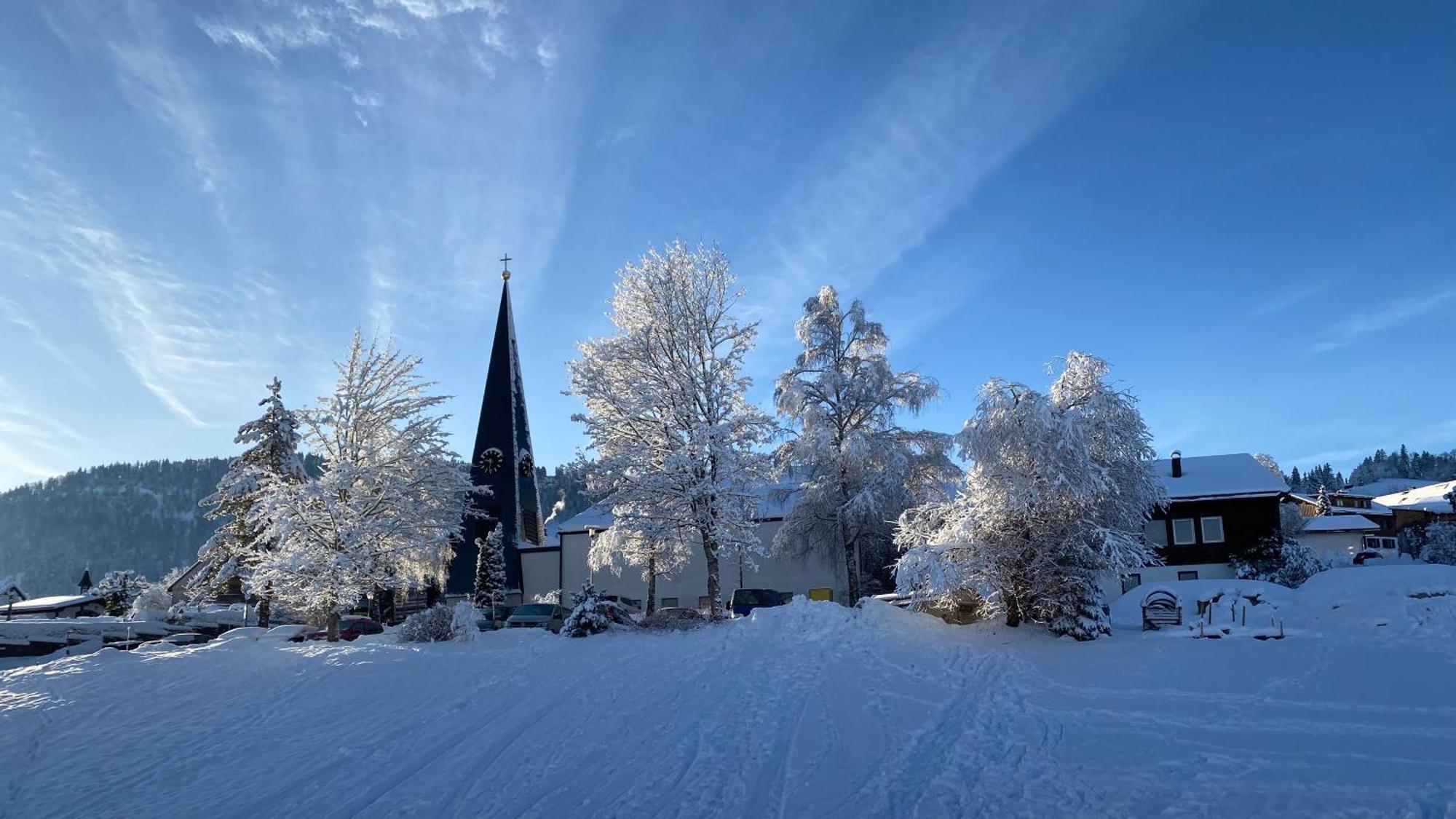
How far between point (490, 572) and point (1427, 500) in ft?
226

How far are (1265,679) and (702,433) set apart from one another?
526 inches

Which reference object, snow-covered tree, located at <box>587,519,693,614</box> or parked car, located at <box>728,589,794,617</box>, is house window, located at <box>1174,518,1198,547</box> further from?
snow-covered tree, located at <box>587,519,693,614</box>

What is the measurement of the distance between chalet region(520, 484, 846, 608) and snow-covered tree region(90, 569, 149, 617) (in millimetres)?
24865

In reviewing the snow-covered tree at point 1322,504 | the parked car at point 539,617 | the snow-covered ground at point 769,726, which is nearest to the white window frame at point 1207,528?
the snow-covered ground at point 769,726

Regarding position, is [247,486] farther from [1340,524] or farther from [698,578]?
[1340,524]

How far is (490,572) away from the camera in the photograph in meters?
36.2

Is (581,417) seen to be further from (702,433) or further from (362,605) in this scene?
(362,605)

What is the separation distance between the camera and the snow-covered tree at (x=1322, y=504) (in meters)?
54.3

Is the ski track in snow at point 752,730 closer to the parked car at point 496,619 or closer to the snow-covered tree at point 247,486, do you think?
the parked car at point 496,619

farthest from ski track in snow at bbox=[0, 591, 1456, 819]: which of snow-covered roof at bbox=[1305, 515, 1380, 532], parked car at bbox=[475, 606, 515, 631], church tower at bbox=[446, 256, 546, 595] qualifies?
snow-covered roof at bbox=[1305, 515, 1380, 532]

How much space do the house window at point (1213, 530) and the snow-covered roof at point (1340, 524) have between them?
39.3ft

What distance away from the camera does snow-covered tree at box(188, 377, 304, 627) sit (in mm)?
28859

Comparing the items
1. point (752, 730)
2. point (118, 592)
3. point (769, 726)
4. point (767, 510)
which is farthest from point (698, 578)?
point (118, 592)

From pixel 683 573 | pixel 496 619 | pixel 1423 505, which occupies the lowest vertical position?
pixel 496 619
